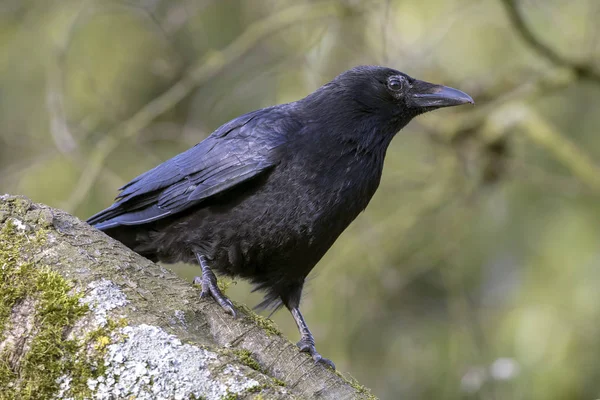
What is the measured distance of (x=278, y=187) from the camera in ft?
10.9

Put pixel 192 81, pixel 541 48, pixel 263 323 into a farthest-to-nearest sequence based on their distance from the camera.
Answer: pixel 192 81
pixel 541 48
pixel 263 323

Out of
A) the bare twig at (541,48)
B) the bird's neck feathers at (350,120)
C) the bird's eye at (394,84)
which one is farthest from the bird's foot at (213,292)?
the bare twig at (541,48)

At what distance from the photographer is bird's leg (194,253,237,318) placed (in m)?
2.58

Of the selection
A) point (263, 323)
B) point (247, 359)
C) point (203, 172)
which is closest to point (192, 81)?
point (203, 172)

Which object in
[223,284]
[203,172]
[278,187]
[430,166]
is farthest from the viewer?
[430,166]

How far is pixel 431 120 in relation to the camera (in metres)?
5.32

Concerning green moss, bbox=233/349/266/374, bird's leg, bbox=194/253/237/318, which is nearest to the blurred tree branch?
bird's leg, bbox=194/253/237/318

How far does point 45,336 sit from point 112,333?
0.62ft

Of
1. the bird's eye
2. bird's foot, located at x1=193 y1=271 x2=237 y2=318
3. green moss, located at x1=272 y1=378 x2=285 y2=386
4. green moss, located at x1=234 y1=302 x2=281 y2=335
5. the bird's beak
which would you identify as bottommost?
green moss, located at x1=272 y1=378 x2=285 y2=386

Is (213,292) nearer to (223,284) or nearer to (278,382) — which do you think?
(223,284)

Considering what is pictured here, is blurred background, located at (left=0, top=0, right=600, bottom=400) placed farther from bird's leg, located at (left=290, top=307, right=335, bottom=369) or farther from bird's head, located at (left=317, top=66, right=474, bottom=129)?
bird's head, located at (left=317, top=66, right=474, bottom=129)

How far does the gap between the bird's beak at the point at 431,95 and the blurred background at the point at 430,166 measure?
80cm

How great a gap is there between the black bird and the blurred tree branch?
97 centimetres

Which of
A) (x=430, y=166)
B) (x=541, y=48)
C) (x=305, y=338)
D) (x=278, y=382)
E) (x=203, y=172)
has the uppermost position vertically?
(x=430, y=166)
